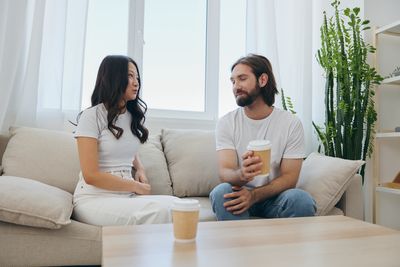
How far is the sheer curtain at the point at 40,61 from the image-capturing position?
6.30 feet

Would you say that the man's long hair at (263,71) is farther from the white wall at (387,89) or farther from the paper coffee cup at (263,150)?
the white wall at (387,89)

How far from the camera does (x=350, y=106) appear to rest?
7.48 ft

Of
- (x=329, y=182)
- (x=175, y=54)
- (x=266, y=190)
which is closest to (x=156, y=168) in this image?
(x=266, y=190)

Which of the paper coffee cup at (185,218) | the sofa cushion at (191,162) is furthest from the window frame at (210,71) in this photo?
the paper coffee cup at (185,218)

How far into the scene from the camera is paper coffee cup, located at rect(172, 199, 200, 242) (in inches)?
33.1

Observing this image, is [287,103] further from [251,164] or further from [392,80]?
[251,164]

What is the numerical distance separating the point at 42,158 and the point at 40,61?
0.61 meters

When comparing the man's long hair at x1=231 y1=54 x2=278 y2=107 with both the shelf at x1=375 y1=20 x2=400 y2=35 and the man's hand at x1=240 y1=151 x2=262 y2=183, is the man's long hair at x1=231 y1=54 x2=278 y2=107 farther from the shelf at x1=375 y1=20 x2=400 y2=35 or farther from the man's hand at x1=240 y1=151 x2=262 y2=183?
the shelf at x1=375 y1=20 x2=400 y2=35

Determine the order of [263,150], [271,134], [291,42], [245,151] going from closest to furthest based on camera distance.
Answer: [263,150], [245,151], [271,134], [291,42]

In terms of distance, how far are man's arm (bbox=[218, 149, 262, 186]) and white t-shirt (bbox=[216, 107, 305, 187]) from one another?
1.8 inches

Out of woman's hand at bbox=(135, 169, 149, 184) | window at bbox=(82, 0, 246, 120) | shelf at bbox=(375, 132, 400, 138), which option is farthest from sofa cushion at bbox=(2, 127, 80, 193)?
shelf at bbox=(375, 132, 400, 138)

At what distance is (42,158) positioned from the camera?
1.74 meters

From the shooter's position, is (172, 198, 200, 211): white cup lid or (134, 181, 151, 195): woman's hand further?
(134, 181, 151, 195): woman's hand

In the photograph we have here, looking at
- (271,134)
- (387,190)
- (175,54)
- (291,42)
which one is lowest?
(387,190)
